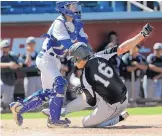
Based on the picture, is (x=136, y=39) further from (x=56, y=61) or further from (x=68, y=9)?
(x=56, y=61)

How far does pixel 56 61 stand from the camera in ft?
24.4

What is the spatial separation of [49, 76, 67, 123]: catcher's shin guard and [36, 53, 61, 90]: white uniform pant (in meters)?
0.17

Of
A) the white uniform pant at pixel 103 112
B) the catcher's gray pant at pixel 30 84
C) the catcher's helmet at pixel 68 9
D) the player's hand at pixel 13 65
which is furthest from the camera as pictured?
the catcher's gray pant at pixel 30 84

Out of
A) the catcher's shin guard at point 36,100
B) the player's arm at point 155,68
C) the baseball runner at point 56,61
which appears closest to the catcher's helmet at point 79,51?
the baseball runner at point 56,61

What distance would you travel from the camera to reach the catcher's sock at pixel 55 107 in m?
7.08

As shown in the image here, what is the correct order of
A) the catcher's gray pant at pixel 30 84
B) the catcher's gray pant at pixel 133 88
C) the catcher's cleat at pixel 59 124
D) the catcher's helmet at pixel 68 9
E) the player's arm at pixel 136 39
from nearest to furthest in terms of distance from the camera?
1. the player's arm at pixel 136 39
2. the catcher's cleat at pixel 59 124
3. the catcher's helmet at pixel 68 9
4. the catcher's gray pant at pixel 30 84
5. the catcher's gray pant at pixel 133 88

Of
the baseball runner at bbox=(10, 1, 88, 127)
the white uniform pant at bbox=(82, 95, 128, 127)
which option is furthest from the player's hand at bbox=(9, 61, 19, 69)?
the white uniform pant at bbox=(82, 95, 128, 127)

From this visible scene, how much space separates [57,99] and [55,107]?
11 centimetres

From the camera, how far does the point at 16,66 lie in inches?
476

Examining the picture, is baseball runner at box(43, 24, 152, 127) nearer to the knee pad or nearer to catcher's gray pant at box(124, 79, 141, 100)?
the knee pad

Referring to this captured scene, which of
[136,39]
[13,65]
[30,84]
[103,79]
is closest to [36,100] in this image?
[103,79]

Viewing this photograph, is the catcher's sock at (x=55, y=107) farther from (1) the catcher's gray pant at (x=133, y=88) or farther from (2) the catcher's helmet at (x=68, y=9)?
(1) the catcher's gray pant at (x=133, y=88)

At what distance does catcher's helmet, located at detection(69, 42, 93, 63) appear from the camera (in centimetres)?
677

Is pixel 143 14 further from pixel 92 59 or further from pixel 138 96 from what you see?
pixel 92 59
